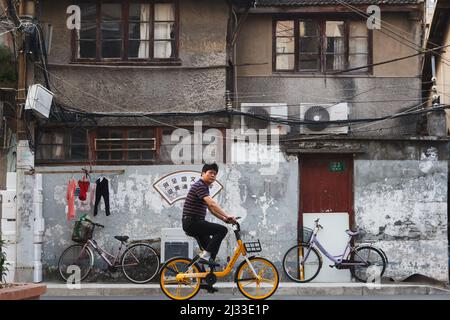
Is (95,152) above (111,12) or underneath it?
underneath

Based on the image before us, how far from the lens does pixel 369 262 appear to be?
1819 centimetres

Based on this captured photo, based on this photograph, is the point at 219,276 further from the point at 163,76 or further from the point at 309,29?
the point at 309,29

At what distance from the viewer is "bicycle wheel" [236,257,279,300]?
1238 cm

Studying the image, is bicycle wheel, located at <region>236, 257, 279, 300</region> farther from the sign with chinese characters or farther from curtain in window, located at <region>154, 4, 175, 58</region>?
curtain in window, located at <region>154, 4, 175, 58</region>


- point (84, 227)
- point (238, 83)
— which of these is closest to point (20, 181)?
point (84, 227)

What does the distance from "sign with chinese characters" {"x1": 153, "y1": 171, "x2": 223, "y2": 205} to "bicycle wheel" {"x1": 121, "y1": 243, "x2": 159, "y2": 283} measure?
130cm

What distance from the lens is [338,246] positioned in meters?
18.8

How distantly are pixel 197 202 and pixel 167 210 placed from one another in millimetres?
6414

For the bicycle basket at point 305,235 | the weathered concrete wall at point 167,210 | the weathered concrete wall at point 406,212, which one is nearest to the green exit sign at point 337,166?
the weathered concrete wall at point 406,212

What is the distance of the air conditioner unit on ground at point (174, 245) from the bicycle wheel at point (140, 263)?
10.4 inches

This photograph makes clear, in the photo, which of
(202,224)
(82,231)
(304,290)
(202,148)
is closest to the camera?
(202,224)

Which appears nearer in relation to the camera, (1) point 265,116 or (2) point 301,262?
(2) point 301,262

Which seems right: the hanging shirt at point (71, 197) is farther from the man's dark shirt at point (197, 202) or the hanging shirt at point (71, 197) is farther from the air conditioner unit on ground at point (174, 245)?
the man's dark shirt at point (197, 202)

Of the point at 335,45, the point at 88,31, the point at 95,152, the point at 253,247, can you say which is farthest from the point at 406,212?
the point at 88,31
